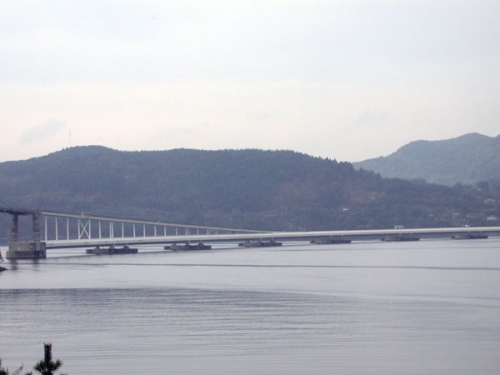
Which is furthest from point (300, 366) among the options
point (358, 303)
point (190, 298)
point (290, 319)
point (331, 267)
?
point (331, 267)

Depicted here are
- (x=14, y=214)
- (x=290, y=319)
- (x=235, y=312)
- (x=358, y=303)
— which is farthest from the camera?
(x=14, y=214)

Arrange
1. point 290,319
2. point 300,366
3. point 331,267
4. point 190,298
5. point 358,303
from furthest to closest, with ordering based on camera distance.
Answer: point 331,267 < point 190,298 < point 358,303 < point 290,319 < point 300,366

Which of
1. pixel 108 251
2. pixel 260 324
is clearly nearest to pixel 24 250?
pixel 108 251

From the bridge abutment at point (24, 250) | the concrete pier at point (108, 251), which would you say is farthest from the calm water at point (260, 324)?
the concrete pier at point (108, 251)

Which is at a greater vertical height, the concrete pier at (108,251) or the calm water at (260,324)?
the concrete pier at (108,251)

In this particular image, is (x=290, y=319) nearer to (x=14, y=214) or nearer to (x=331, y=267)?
(x=331, y=267)

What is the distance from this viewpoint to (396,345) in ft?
113

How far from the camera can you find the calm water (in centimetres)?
3136

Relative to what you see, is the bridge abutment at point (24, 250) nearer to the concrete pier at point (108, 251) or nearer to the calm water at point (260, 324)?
the concrete pier at point (108, 251)

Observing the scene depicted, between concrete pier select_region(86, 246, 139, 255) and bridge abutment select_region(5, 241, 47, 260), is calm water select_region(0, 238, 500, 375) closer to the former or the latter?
bridge abutment select_region(5, 241, 47, 260)

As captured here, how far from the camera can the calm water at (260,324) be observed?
103ft

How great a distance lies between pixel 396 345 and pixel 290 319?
8762 mm

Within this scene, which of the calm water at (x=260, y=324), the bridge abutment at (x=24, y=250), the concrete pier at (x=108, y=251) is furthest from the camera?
the concrete pier at (x=108, y=251)

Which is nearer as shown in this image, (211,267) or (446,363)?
(446,363)
